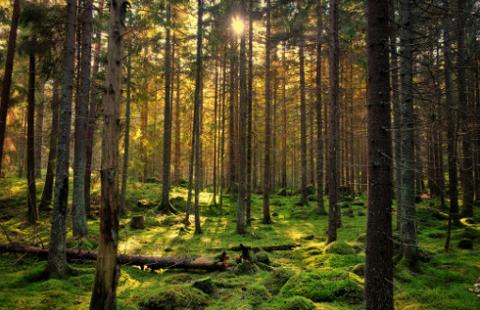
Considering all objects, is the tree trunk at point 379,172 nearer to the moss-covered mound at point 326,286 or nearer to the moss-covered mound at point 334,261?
the moss-covered mound at point 326,286

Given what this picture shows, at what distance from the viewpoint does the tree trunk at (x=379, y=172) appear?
4430mm

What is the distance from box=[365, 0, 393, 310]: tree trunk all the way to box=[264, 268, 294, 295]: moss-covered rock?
367cm

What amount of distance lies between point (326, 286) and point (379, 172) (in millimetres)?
3947

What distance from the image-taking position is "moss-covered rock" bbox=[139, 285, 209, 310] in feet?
22.4

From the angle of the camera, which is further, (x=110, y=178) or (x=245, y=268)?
(x=245, y=268)

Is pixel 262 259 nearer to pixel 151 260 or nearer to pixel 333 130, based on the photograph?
pixel 151 260

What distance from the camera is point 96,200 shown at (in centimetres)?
2103

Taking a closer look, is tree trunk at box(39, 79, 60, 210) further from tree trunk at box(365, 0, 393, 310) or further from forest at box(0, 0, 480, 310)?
tree trunk at box(365, 0, 393, 310)

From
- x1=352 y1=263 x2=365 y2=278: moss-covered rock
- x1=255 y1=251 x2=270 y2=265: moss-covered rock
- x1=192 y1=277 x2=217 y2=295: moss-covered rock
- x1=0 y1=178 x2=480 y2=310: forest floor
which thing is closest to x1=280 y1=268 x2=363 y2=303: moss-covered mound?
x1=0 y1=178 x2=480 y2=310: forest floor

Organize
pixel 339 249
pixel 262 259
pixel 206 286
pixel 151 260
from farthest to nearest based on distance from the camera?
pixel 339 249 < pixel 262 259 < pixel 151 260 < pixel 206 286

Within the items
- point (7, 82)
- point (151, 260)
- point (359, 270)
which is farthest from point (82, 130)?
point (359, 270)

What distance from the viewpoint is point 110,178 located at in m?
5.83

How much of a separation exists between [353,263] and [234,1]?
15086 millimetres

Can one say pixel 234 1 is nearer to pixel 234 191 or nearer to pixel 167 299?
pixel 234 191
